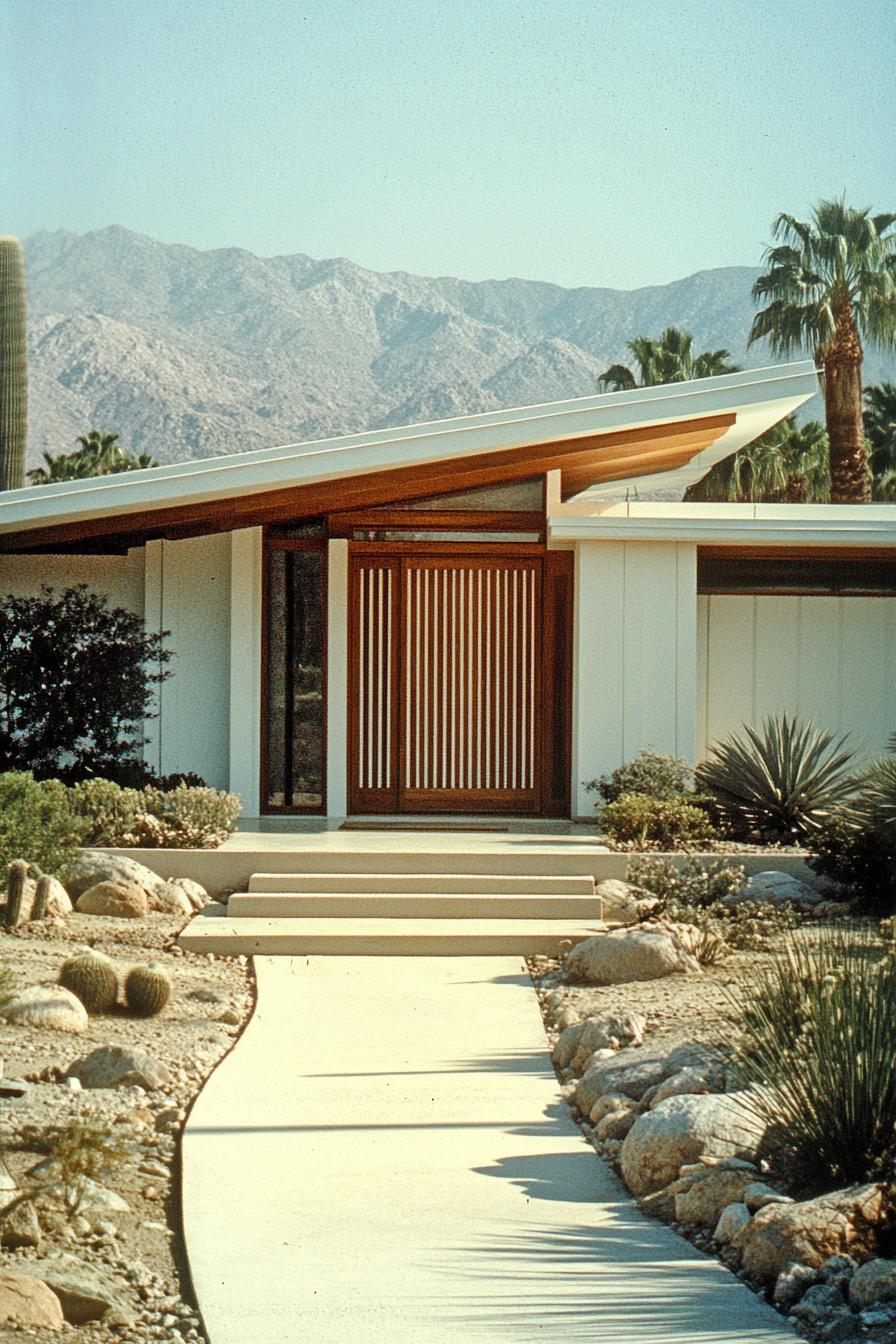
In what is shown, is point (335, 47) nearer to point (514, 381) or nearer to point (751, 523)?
point (514, 381)

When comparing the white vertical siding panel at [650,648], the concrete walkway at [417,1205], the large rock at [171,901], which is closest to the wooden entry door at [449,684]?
the white vertical siding panel at [650,648]

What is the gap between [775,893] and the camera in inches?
435

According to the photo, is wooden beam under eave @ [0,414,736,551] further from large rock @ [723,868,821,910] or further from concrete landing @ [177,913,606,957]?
large rock @ [723,868,821,910]

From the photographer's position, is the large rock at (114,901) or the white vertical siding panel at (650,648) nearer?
the large rock at (114,901)

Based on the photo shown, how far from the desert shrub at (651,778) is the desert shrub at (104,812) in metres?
3.98

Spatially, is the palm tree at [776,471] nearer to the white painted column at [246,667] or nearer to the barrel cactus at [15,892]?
the white painted column at [246,667]

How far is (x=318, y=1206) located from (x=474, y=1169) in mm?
709

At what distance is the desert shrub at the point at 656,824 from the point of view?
12000mm

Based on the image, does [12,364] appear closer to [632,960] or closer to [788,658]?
[788,658]

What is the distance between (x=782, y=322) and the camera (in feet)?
109

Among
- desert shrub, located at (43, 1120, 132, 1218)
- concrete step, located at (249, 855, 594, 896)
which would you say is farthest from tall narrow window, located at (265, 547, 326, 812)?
desert shrub, located at (43, 1120, 132, 1218)

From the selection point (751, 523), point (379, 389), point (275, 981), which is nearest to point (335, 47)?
point (379, 389)

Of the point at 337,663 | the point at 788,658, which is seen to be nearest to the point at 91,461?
the point at 337,663

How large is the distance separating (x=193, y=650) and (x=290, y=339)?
11153 cm
